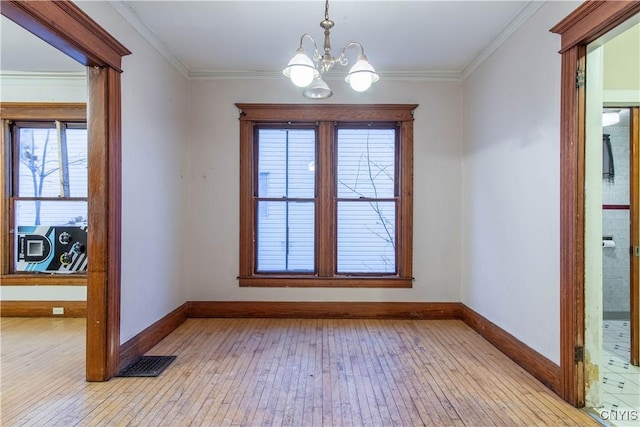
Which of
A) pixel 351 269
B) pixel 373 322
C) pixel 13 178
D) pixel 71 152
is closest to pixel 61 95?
pixel 71 152

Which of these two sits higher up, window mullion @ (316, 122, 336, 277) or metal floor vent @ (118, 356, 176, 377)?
window mullion @ (316, 122, 336, 277)

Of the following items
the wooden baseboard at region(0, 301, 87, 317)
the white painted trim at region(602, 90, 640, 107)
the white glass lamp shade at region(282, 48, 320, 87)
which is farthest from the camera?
the wooden baseboard at region(0, 301, 87, 317)

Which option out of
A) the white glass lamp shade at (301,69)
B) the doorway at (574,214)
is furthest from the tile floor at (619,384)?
the white glass lamp shade at (301,69)

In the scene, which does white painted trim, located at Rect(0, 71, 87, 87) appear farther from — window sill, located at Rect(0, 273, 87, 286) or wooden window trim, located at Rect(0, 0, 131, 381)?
window sill, located at Rect(0, 273, 87, 286)

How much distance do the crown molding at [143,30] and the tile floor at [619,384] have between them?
14.6 ft

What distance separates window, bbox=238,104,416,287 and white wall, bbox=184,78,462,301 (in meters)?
0.21

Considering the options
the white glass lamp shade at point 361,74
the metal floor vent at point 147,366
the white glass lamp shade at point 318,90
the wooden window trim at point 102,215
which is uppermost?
Result: the white glass lamp shade at point 318,90

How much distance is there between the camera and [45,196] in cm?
433

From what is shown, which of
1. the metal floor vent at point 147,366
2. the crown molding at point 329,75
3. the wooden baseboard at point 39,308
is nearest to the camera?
the metal floor vent at point 147,366

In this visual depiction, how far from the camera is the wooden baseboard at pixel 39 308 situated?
4.18 meters

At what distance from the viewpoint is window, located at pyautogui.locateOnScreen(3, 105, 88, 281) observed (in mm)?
4281

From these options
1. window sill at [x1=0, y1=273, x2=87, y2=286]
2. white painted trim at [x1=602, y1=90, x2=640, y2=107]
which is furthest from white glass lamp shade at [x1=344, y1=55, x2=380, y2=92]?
window sill at [x1=0, y1=273, x2=87, y2=286]

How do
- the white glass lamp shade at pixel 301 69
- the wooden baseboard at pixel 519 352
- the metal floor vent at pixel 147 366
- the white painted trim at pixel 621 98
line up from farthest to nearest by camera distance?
the white painted trim at pixel 621 98, the metal floor vent at pixel 147 366, the wooden baseboard at pixel 519 352, the white glass lamp shade at pixel 301 69

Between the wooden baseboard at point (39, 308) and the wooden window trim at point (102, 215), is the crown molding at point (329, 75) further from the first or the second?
the wooden baseboard at point (39, 308)
